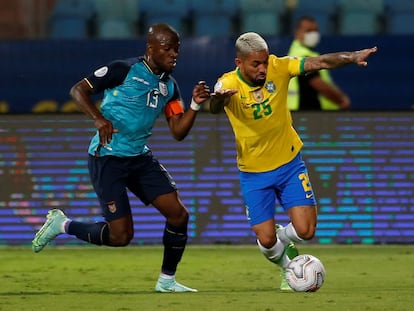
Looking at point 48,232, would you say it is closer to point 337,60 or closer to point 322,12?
point 337,60

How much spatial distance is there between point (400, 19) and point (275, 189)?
750cm

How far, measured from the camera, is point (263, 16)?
15.6 meters

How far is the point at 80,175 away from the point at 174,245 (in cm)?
393

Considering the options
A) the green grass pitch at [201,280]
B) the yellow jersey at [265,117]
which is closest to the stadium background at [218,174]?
the green grass pitch at [201,280]

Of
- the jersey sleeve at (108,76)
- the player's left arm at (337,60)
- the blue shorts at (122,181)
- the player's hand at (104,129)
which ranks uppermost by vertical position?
the player's left arm at (337,60)

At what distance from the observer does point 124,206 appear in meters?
9.12

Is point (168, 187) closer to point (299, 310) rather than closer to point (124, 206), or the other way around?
point (124, 206)

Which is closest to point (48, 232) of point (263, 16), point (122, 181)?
point (122, 181)

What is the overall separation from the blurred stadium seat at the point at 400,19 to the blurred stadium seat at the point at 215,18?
6.66 feet

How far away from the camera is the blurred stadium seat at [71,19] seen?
1608 centimetres

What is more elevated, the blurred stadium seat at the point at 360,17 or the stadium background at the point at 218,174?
the blurred stadium seat at the point at 360,17

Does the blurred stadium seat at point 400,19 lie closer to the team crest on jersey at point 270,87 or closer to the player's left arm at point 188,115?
the team crest on jersey at point 270,87

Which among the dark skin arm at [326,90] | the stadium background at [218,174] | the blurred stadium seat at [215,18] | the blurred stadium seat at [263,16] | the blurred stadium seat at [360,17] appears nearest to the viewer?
the stadium background at [218,174]

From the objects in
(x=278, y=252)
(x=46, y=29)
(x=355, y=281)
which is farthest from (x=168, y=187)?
(x=46, y=29)
